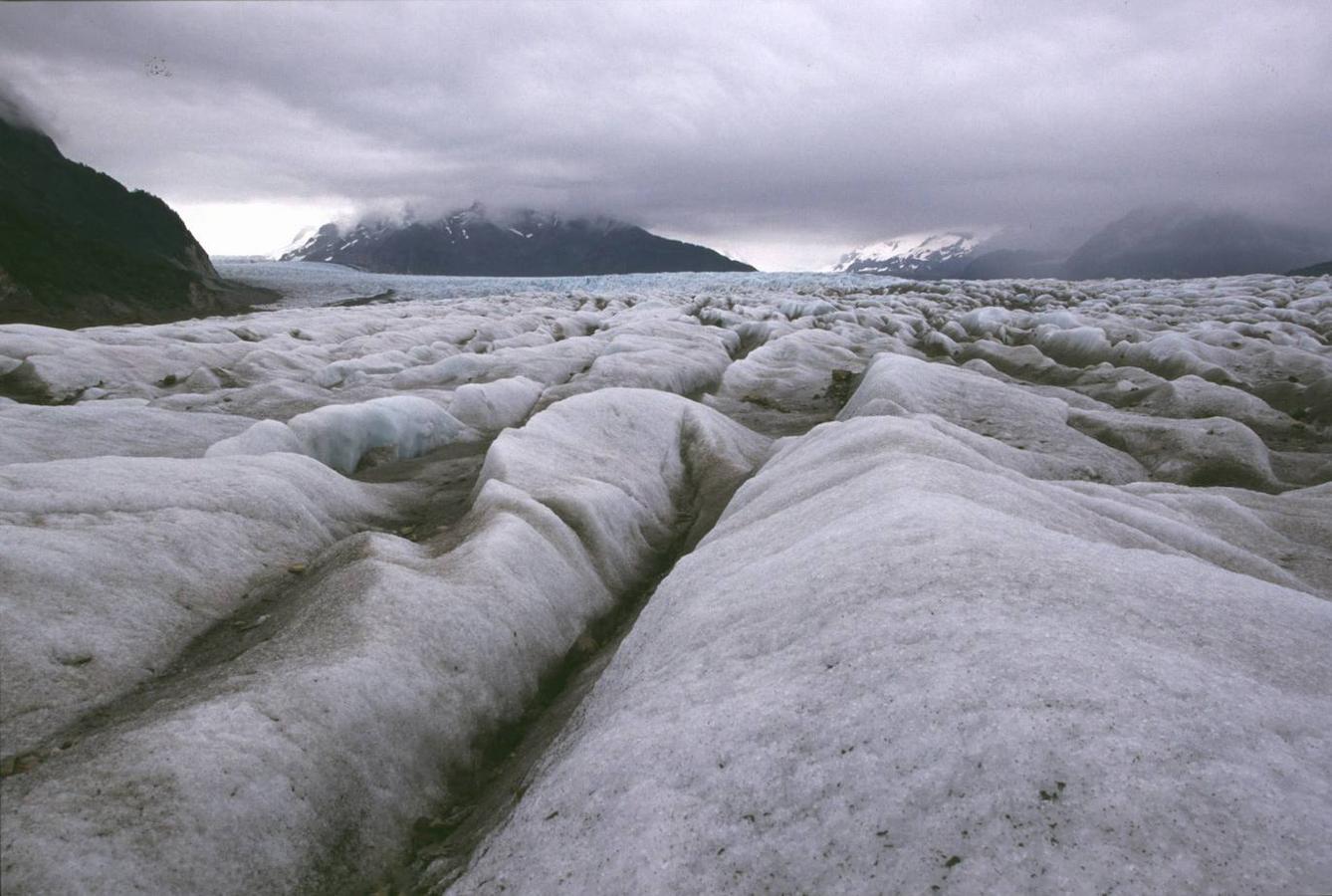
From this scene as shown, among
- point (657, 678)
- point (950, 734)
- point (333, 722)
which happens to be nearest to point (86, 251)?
point (333, 722)

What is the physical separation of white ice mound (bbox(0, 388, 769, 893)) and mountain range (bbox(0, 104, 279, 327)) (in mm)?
78834

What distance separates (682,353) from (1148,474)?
20.7 m

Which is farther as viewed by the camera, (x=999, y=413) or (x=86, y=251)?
(x=86, y=251)

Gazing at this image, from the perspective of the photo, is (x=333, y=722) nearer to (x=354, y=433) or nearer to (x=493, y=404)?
(x=354, y=433)

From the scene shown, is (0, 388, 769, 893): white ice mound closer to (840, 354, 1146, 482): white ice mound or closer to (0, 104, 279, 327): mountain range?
(840, 354, 1146, 482): white ice mound

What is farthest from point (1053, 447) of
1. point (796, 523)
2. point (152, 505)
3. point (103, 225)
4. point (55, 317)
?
point (103, 225)

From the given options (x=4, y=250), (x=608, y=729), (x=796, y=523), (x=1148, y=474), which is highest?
(x=4, y=250)

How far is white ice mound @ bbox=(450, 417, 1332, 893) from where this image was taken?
160 inches

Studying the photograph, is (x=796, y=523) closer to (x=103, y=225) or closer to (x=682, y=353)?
(x=682, y=353)

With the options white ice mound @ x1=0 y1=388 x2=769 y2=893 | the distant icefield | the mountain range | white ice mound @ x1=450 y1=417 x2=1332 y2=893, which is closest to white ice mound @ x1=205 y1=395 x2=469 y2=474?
the distant icefield

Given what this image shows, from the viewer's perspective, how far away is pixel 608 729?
6648 mm

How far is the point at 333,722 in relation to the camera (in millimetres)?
6859

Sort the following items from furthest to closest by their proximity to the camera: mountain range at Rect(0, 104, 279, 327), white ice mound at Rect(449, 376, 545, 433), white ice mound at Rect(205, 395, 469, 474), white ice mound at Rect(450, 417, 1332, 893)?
mountain range at Rect(0, 104, 279, 327) < white ice mound at Rect(449, 376, 545, 433) < white ice mound at Rect(205, 395, 469, 474) < white ice mound at Rect(450, 417, 1332, 893)

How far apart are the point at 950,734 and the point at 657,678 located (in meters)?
3.19
